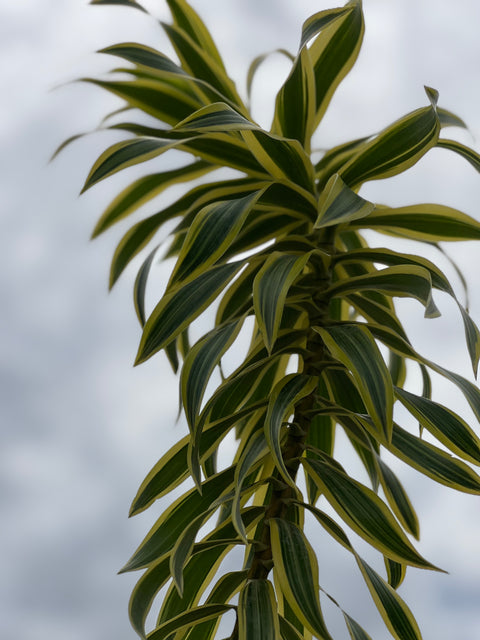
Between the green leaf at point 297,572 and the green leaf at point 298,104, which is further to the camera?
the green leaf at point 298,104

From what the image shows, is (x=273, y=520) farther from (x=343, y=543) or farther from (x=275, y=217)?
(x=275, y=217)

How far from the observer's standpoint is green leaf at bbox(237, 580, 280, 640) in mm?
807

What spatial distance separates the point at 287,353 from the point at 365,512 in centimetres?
20

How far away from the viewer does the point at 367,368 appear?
0.82 meters

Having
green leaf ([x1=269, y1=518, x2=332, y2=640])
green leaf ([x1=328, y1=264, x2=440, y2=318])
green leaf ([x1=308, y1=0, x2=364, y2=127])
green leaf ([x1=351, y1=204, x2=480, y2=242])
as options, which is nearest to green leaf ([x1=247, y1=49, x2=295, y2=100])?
green leaf ([x1=308, y1=0, x2=364, y2=127])

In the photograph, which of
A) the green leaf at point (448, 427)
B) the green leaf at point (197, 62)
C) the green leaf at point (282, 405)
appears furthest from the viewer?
the green leaf at point (197, 62)

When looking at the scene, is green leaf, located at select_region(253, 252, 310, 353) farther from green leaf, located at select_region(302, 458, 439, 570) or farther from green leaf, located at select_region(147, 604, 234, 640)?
green leaf, located at select_region(147, 604, 234, 640)

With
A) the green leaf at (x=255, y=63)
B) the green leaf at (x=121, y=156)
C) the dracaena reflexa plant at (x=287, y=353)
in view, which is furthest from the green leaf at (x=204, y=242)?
the green leaf at (x=255, y=63)

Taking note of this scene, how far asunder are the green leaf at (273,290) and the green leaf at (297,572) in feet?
0.69

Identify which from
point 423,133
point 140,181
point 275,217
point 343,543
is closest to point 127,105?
point 140,181

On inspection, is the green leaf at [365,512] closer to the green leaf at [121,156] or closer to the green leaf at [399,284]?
the green leaf at [399,284]

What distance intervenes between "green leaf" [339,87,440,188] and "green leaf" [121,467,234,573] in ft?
1.25

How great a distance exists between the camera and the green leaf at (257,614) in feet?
2.65

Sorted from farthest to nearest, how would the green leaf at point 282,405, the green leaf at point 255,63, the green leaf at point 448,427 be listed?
the green leaf at point 255,63 → the green leaf at point 448,427 → the green leaf at point 282,405
